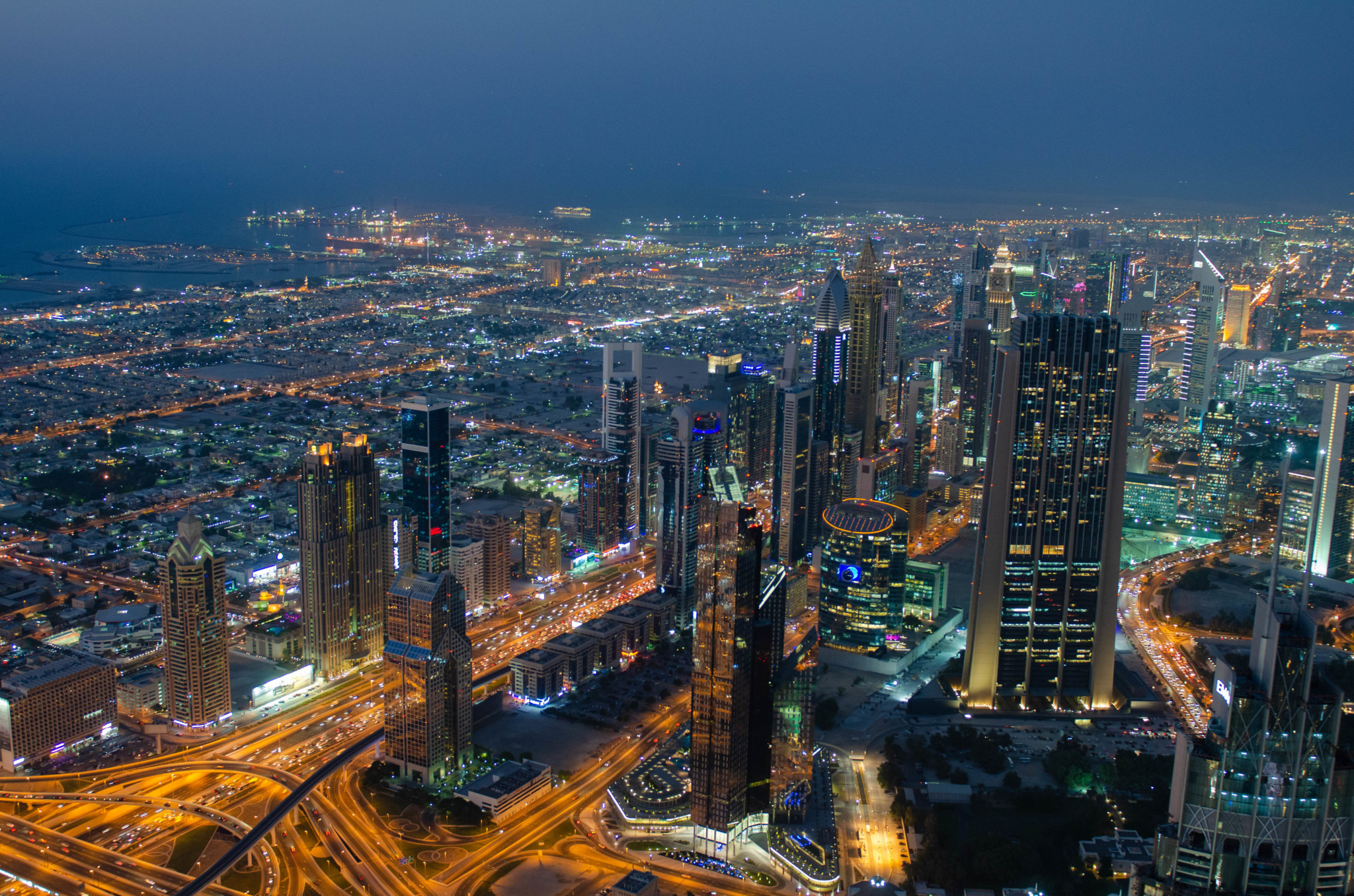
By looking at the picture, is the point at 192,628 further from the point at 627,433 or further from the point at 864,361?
the point at 864,361

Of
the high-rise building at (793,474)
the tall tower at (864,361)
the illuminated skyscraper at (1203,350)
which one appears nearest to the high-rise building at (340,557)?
the high-rise building at (793,474)

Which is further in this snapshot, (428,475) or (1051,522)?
(428,475)

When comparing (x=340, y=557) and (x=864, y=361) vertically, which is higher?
(x=864, y=361)

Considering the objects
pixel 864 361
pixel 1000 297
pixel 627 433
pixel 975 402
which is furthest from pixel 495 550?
pixel 1000 297

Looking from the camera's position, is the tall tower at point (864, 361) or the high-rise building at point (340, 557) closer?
the high-rise building at point (340, 557)

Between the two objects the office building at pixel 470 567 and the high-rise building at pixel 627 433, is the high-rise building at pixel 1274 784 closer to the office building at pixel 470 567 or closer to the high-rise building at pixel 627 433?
the office building at pixel 470 567

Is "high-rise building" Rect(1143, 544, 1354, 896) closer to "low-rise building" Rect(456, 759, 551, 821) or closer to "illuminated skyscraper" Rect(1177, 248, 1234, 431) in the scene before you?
"low-rise building" Rect(456, 759, 551, 821)
